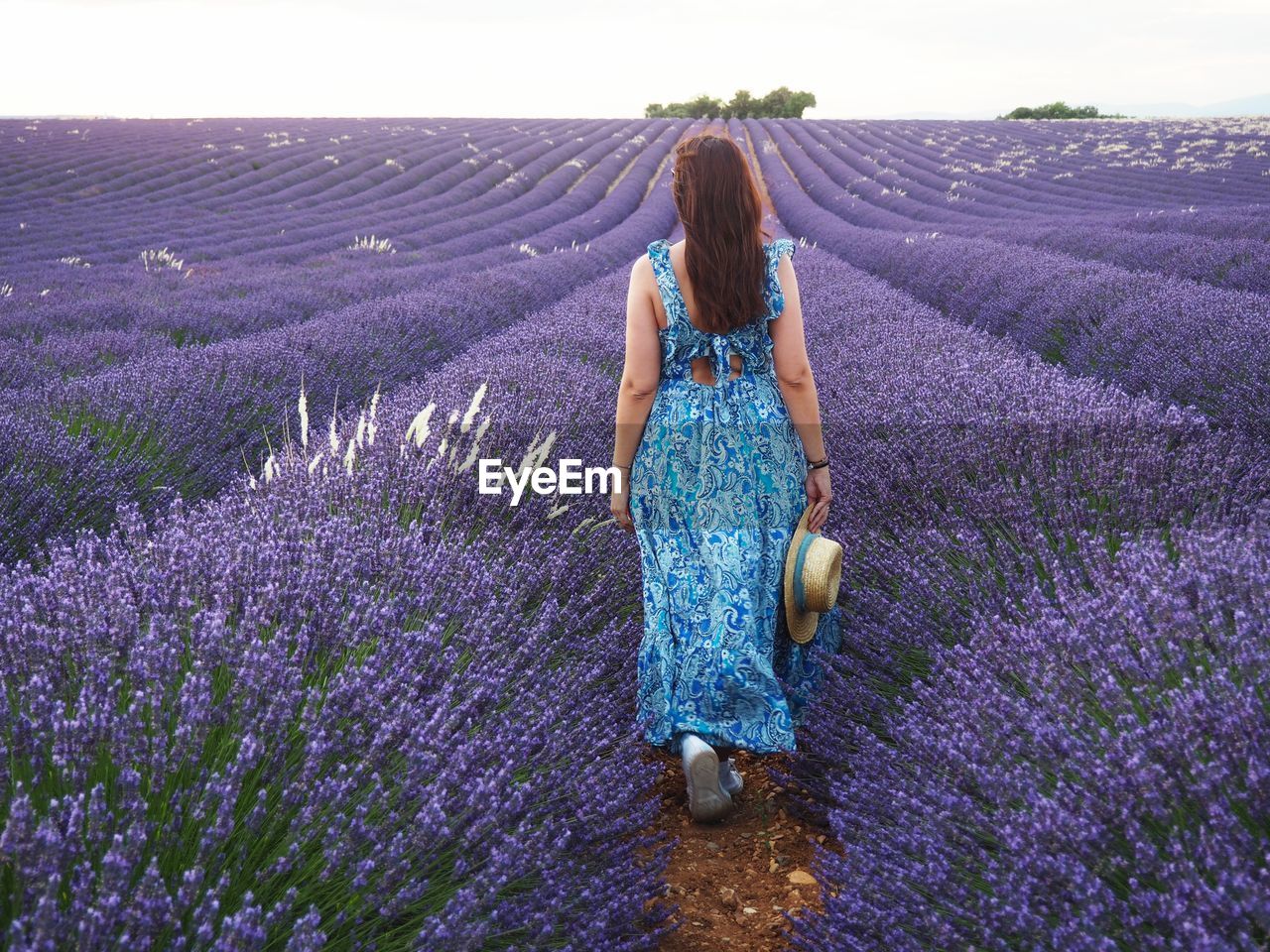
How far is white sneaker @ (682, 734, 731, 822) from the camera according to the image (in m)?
2.23

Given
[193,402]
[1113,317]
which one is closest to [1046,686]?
[193,402]

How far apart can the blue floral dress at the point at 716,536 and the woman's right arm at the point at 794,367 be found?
0.09 ft

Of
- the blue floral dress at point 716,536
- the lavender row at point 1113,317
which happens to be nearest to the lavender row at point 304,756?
the blue floral dress at point 716,536

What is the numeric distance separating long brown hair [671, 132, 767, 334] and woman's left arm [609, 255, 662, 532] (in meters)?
0.12

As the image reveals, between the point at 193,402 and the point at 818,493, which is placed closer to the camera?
the point at 818,493

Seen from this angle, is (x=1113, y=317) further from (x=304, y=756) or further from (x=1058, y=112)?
(x=1058, y=112)

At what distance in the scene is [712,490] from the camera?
2.34 m

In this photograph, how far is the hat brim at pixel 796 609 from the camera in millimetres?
2309

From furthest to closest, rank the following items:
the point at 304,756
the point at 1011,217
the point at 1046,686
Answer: the point at 1011,217
the point at 1046,686
the point at 304,756

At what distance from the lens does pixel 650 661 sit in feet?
7.85

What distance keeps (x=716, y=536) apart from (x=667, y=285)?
62cm

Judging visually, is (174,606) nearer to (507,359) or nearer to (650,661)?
(650,661)

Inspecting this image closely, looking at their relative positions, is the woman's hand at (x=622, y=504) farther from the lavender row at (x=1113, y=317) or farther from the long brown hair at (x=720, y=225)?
the lavender row at (x=1113, y=317)

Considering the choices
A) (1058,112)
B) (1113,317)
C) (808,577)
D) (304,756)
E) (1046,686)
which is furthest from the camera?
(1058,112)
